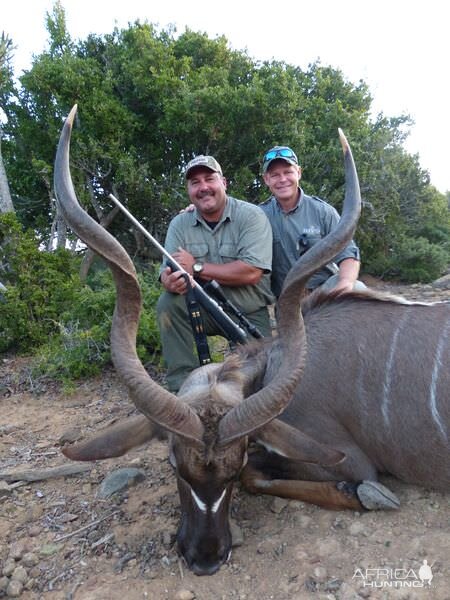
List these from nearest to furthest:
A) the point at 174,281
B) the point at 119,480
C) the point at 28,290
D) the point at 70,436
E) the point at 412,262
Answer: the point at 119,480, the point at 70,436, the point at 174,281, the point at 28,290, the point at 412,262

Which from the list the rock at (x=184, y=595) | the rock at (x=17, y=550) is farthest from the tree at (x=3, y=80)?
the rock at (x=184, y=595)

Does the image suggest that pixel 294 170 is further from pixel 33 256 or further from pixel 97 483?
pixel 33 256

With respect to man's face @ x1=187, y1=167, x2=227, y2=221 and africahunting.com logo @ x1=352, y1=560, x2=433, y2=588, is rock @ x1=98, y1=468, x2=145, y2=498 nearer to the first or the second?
africahunting.com logo @ x1=352, y1=560, x2=433, y2=588

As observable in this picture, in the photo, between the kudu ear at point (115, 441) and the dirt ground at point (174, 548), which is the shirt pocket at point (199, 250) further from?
the kudu ear at point (115, 441)

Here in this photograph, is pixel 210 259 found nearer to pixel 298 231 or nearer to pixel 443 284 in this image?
pixel 298 231

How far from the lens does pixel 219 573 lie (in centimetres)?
257

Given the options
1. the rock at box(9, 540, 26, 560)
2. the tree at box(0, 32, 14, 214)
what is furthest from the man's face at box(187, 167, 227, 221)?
the tree at box(0, 32, 14, 214)

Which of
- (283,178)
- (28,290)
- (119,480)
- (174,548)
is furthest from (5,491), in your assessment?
(28,290)

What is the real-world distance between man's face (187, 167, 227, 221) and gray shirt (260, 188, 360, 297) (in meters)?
0.66

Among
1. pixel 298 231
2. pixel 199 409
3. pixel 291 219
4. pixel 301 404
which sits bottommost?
pixel 301 404

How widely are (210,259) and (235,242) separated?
0.31m

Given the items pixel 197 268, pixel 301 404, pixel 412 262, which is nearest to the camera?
pixel 301 404

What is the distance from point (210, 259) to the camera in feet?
16.2

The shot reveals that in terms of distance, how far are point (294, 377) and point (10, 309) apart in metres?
5.03
